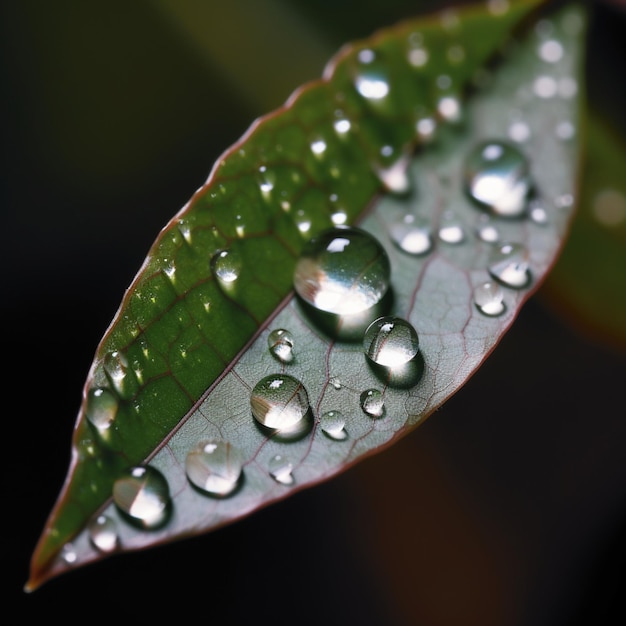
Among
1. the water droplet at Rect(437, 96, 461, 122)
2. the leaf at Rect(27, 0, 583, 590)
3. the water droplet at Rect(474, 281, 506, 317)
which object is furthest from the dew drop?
the water droplet at Rect(437, 96, 461, 122)

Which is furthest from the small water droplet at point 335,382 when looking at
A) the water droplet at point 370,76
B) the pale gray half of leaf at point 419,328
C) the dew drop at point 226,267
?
the water droplet at point 370,76

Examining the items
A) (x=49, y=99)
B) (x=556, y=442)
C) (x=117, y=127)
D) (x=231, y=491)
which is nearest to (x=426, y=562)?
(x=556, y=442)

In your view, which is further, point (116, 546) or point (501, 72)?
point (501, 72)

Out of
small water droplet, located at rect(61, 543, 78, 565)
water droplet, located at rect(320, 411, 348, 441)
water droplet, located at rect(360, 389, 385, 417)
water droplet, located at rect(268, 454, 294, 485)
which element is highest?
small water droplet, located at rect(61, 543, 78, 565)

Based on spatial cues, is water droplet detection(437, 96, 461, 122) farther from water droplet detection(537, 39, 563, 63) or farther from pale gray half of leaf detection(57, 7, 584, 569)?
water droplet detection(537, 39, 563, 63)

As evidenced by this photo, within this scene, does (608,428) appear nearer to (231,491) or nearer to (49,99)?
(231,491)

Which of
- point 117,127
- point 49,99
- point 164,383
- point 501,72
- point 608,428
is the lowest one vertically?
point 608,428

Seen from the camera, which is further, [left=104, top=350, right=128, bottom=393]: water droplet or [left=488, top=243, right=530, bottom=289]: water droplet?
[left=488, top=243, right=530, bottom=289]: water droplet

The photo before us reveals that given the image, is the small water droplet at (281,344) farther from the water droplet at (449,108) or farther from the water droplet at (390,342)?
the water droplet at (449,108)
